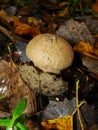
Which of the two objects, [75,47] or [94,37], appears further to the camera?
[94,37]

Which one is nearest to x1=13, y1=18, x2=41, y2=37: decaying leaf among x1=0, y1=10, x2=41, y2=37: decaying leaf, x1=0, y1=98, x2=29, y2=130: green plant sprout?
x1=0, y1=10, x2=41, y2=37: decaying leaf

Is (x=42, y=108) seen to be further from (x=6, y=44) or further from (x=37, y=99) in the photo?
(x=6, y=44)

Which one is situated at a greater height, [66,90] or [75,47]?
[75,47]

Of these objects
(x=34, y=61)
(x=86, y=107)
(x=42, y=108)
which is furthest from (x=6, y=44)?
(x=86, y=107)

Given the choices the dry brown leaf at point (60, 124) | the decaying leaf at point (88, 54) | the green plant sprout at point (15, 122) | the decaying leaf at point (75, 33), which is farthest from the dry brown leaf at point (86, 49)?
the green plant sprout at point (15, 122)

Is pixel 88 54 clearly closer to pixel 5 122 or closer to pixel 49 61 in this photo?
pixel 49 61

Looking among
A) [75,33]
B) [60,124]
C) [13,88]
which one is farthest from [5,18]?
[60,124]

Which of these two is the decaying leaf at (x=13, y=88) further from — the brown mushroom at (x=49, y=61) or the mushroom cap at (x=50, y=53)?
the mushroom cap at (x=50, y=53)
